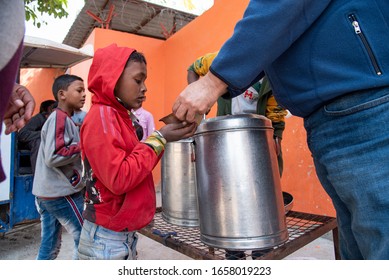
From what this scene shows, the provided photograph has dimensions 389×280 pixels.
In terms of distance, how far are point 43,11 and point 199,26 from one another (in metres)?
2.30

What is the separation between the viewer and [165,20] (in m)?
6.30

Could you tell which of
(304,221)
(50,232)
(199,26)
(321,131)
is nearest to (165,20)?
(199,26)

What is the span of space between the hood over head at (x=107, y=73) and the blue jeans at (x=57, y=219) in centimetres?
110

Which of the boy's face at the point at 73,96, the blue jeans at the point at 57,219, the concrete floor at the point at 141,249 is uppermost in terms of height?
the boy's face at the point at 73,96

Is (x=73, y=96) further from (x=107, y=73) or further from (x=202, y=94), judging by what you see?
(x=202, y=94)

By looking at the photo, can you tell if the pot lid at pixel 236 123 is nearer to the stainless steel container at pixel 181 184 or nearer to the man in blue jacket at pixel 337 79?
the man in blue jacket at pixel 337 79

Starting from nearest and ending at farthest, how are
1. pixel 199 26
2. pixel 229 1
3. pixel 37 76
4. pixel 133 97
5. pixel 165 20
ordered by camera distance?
pixel 133 97
pixel 229 1
pixel 199 26
pixel 165 20
pixel 37 76

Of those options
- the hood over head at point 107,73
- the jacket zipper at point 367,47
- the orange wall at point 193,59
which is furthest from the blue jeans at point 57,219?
the orange wall at point 193,59

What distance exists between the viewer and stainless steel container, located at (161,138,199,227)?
60.5 inches

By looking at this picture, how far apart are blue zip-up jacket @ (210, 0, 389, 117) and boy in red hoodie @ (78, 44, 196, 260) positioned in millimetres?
455

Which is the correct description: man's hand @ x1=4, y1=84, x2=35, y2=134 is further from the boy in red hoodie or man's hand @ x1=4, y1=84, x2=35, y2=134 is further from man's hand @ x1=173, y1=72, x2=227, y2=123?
man's hand @ x1=173, y1=72, x2=227, y2=123

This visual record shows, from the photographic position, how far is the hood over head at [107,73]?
1.36 meters
